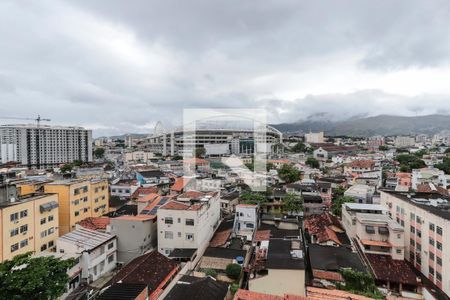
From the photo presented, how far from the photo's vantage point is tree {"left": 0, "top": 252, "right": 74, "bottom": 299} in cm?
737

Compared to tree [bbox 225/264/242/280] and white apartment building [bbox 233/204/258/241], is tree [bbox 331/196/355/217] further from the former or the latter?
tree [bbox 225/264/242/280]

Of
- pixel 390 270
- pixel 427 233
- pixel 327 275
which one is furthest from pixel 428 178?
pixel 327 275

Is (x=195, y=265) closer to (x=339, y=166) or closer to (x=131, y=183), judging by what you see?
(x=131, y=183)

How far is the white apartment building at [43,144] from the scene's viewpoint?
60094mm

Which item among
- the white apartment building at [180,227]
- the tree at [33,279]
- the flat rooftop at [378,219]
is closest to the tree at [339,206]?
the flat rooftop at [378,219]

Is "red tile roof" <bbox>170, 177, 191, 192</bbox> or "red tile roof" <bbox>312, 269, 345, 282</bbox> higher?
"red tile roof" <bbox>170, 177, 191, 192</bbox>

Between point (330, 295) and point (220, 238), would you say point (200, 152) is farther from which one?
point (330, 295)

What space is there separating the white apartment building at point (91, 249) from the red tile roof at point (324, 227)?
11.7 m

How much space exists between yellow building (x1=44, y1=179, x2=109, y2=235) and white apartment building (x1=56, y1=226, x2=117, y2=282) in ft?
13.6

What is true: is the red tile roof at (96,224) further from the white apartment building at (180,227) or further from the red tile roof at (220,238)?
the red tile roof at (220,238)

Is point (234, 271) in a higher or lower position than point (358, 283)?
lower

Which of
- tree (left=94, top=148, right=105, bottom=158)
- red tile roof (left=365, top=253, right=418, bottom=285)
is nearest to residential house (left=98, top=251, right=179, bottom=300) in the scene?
red tile roof (left=365, top=253, right=418, bottom=285)

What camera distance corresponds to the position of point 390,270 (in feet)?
44.0

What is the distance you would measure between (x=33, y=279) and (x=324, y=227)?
15.3m
